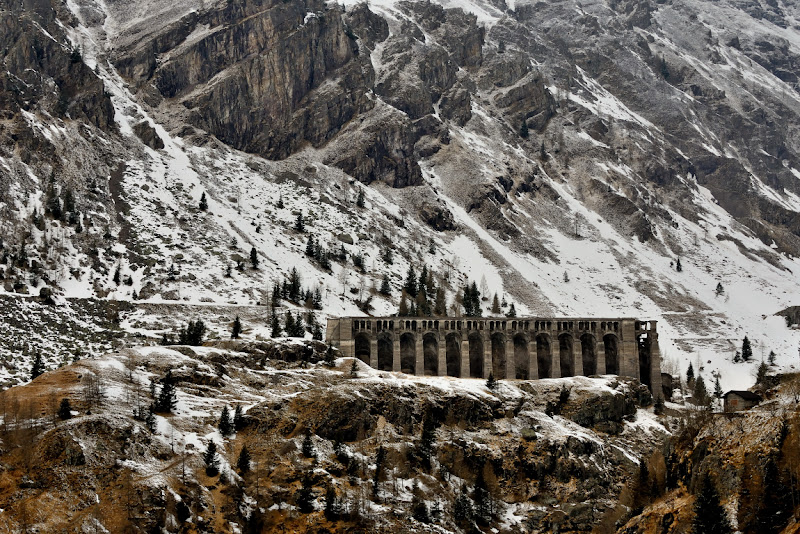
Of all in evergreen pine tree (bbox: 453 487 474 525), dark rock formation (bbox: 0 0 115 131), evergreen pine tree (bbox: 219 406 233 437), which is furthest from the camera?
dark rock formation (bbox: 0 0 115 131)

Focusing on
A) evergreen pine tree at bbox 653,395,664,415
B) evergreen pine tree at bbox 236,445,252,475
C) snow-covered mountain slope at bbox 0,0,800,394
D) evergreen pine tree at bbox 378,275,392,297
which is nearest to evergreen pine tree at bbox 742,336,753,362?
snow-covered mountain slope at bbox 0,0,800,394

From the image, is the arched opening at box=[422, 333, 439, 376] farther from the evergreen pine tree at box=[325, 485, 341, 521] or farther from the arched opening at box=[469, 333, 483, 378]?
the evergreen pine tree at box=[325, 485, 341, 521]

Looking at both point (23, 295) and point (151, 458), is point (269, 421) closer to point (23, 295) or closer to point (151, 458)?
point (151, 458)

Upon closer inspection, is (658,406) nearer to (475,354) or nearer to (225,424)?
(475,354)

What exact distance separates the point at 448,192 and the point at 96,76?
77.9 meters

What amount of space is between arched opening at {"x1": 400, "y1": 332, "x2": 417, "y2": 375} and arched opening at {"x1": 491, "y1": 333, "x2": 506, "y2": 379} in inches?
374

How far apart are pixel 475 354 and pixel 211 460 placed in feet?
151

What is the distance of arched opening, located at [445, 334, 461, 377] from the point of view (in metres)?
101

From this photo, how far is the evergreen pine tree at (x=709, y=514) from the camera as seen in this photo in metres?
37.5

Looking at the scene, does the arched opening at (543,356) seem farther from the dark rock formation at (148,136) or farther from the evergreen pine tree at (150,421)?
the dark rock formation at (148,136)

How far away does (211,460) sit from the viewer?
62.3 m

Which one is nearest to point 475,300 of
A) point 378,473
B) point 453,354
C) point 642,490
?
point 453,354

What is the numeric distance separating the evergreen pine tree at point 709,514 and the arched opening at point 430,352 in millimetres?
61860

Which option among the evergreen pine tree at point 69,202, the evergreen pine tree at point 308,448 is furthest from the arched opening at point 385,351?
the evergreen pine tree at point 69,202
